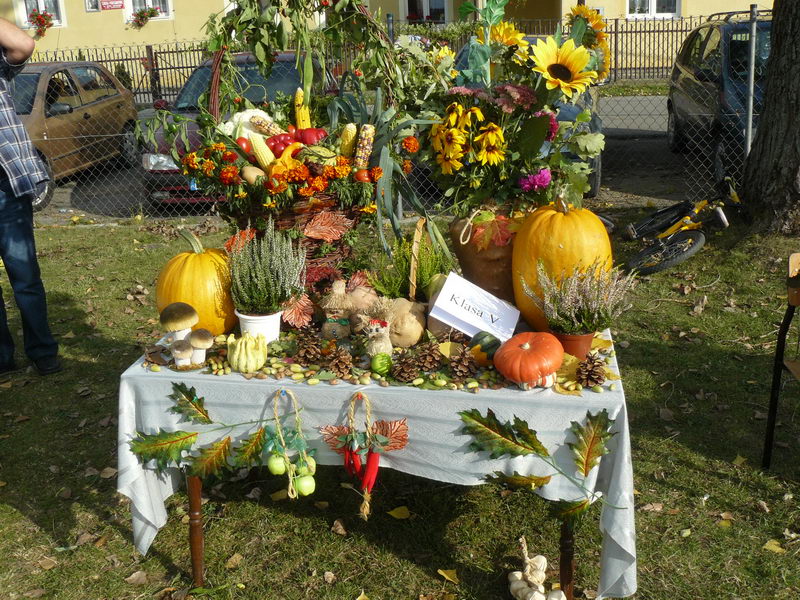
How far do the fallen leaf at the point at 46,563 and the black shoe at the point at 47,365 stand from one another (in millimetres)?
1882

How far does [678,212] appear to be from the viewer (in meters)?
6.77

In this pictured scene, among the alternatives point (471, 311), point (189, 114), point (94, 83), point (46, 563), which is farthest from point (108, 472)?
point (94, 83)

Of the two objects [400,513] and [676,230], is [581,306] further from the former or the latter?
[676,230]

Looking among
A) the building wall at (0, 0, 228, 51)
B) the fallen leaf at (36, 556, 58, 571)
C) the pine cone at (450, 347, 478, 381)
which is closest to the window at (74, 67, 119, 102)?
the fallen leaf at (36, 556, 58, 571)

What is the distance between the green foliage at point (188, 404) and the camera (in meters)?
2.67

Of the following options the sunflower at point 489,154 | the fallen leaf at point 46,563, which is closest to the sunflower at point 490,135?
the sunflower at point 489,154

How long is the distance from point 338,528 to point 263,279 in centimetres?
114

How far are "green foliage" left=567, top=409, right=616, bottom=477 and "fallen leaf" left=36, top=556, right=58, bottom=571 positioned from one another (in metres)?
2.11

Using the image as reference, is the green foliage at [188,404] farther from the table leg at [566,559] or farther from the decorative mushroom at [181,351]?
the table leg at [566,559]

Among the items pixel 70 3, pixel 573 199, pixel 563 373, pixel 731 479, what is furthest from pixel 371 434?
pixel 70 3

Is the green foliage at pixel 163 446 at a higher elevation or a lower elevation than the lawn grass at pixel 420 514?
higher

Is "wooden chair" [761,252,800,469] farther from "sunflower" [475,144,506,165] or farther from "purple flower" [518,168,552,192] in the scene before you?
"sunflower" [475,144,506,165]

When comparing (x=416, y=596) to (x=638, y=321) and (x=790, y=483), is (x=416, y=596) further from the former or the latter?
(x=638, y=321)

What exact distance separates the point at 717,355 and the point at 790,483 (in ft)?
4.47
